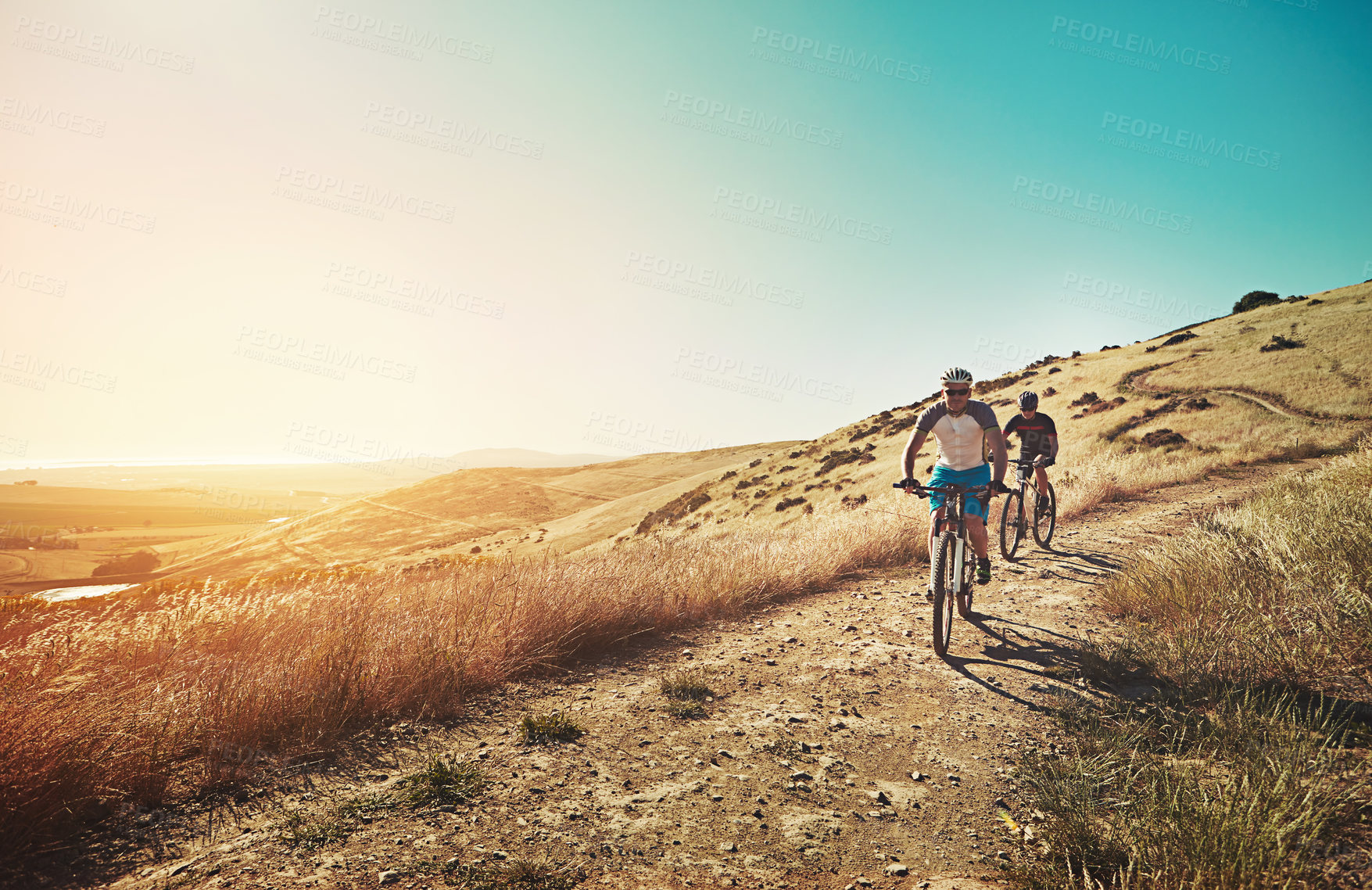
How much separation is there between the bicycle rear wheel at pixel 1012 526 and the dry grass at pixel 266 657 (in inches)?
212

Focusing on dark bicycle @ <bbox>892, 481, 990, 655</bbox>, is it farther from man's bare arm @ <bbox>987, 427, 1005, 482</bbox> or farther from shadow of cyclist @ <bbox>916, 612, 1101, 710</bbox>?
shadow of cyclist @ <bbox>916, 612, 1101, 710</bbox>

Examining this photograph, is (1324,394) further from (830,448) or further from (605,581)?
(605,581)

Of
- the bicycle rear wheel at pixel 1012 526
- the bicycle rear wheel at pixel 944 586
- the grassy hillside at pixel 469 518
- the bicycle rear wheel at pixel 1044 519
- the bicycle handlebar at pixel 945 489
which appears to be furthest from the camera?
the grassy hillside at pixel 469 518

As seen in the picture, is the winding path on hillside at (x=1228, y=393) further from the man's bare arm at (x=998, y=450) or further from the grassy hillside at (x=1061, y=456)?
the man's bare arm at (x=998, y=450)

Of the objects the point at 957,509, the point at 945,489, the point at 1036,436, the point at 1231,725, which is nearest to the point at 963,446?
the point at 945,489

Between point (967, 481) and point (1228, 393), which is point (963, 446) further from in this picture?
point (1228, 393)

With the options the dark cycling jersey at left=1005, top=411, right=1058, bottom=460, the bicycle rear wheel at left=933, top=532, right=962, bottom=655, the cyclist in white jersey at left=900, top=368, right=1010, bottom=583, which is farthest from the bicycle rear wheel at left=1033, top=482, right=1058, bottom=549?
the bicycle rear wheel at left=933, top=532, right=962, bottom=655

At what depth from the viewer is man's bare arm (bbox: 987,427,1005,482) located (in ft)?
21.1

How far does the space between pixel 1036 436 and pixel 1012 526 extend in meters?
1.81

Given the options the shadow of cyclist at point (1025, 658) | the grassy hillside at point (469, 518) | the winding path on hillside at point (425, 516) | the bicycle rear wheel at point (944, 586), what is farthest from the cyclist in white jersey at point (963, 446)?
the winding path on hillside at point (425, 516)

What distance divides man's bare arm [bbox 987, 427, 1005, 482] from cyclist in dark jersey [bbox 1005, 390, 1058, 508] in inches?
193

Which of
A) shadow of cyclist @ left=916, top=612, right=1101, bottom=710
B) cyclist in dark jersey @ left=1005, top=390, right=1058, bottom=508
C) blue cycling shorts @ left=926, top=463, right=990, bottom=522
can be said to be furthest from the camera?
cyclist in dark jersey @ left=1005, top=390, right=1058, bottom=508

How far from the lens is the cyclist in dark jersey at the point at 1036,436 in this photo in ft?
35.5

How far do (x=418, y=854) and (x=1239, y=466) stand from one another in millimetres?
24281
